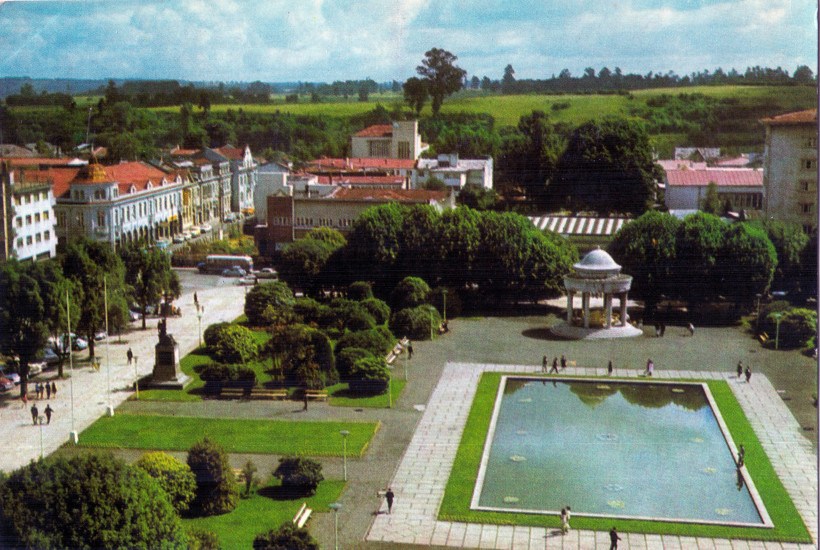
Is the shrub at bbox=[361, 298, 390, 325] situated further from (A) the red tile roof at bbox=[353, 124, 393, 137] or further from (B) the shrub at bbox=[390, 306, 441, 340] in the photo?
(A) the red tile roof at bbox=[353, 124, 393, 137]

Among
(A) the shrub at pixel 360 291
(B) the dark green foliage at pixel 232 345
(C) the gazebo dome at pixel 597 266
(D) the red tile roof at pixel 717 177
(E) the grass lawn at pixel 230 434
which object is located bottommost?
(E) the grass lawn at pixel 230 434

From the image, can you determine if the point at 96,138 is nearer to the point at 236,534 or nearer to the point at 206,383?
the point at 206,383

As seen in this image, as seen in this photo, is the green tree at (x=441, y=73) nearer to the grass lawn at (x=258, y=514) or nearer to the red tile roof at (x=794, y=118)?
the red tile roof at (x=794, y=118)

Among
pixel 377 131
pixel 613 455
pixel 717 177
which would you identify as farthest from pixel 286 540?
pixel 377 131

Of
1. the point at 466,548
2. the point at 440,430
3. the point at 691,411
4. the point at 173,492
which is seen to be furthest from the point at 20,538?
the point at 691,411

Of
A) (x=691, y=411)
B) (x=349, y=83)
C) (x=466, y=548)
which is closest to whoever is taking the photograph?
(x=466, y=548)

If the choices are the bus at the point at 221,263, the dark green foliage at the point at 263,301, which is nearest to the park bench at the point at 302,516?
the dark green foliage at the point at 263,301
